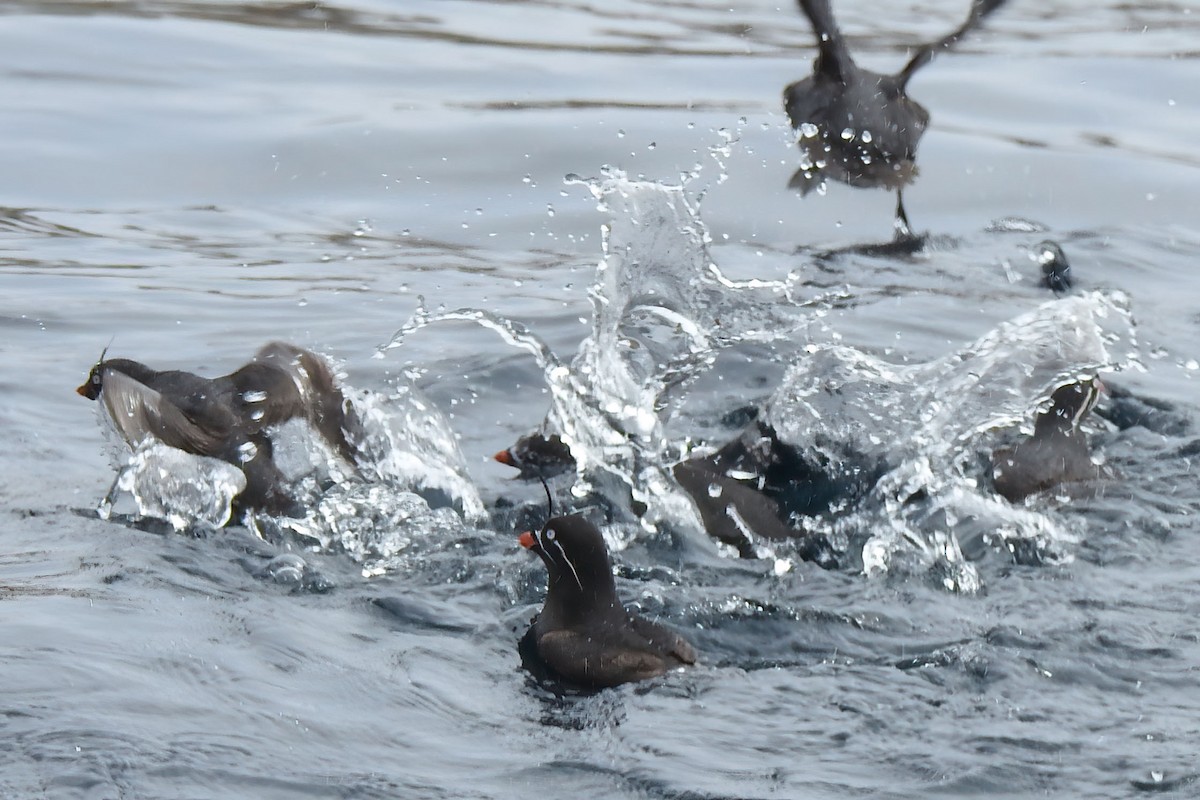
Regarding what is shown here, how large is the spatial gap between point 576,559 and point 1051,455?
2.33 metres

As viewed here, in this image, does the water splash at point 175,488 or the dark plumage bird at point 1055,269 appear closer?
the water splash at point 175,488

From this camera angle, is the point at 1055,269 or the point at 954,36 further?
the point at 1055,269

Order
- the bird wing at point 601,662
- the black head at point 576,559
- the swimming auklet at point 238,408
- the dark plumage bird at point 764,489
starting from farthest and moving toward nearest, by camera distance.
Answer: the swimming auklet at point 238,408, the dark plumage bird at point 764,489, the black head at point 576,559, the bird wing at point 601,662

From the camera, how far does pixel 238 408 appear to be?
6.71 meters

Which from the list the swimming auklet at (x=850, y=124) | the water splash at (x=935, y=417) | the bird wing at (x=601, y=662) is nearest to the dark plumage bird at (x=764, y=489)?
the water splash at (x=935, y=417)

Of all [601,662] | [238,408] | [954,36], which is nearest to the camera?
Answer: [601,662]

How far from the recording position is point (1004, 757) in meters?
4.47

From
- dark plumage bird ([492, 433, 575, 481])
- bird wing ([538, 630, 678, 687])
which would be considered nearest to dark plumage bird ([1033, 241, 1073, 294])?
dark plumage bird ([492, 433, 575, 481])

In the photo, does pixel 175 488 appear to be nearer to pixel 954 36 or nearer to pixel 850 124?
pixel 850 124

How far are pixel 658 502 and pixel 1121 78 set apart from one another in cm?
1011

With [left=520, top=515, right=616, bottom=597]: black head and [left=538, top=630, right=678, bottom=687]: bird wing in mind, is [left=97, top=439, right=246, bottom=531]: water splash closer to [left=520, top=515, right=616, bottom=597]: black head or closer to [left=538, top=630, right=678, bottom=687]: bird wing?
[left=520, top=515, right=616, bottom=597]: black head

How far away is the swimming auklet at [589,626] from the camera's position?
502cm

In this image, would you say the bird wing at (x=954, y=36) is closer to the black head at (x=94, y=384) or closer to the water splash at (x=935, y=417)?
the water splash at (x=935, y=417)

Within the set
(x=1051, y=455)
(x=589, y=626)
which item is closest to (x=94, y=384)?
(x=589, y=626)
